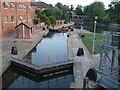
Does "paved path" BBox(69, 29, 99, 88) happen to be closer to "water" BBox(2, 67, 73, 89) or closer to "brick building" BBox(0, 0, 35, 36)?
"water" BBox(2, 67, 73, 89)

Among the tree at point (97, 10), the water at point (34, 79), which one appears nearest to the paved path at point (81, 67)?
the water at point (34, 79)

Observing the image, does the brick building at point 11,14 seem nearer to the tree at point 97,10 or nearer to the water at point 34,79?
the water at point 34,79

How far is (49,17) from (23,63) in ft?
169

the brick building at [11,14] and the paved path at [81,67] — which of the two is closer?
the paved path at [81,67]

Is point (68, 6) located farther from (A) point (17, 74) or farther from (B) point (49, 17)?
(A) point (17, 74)

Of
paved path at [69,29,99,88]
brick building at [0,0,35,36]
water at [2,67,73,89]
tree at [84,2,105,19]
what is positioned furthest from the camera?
tree at [84,2,105,19]

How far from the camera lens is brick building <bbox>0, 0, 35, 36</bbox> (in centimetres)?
4144

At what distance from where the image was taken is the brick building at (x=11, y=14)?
4144 cm

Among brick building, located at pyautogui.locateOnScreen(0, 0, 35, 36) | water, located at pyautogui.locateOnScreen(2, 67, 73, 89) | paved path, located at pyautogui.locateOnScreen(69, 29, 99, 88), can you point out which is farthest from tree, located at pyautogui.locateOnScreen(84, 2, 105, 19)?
water, located at pyautogui.locateOnScreen(2, 67, 73, 89)

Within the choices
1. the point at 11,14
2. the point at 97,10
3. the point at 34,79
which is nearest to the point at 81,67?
the point at 34,79

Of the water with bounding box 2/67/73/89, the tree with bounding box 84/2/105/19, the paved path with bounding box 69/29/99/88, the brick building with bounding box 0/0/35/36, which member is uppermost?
the tree with bounding box 84/2/105/19

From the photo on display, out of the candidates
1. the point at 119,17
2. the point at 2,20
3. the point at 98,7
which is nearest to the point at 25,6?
the point at 2,20

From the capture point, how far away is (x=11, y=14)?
44719mm

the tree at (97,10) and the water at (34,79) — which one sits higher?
the tree at (97,10)
